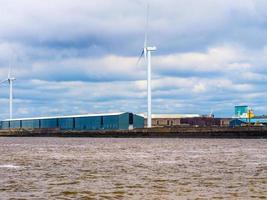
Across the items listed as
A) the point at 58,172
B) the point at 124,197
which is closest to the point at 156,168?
the point at 58,172

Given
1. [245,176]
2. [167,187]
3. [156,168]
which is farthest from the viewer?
[156,168]

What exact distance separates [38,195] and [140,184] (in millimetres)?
7130

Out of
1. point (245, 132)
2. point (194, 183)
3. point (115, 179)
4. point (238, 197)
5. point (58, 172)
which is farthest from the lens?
point (245, 132)

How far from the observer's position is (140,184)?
108 feet

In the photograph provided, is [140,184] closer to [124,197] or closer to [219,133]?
[124,197]

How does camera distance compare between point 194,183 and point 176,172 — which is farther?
point 176,172

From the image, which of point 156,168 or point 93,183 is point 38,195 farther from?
point 156,168

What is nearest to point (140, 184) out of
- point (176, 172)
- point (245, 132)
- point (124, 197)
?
point (124, 197)

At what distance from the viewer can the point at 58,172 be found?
133 feet

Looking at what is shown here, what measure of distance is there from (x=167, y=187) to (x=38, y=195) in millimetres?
7445

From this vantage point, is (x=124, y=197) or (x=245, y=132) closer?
(x=124, y=197)

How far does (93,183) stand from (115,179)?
2730mm

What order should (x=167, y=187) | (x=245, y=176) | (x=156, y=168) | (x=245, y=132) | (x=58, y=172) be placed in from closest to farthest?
(x=167, y=187)
(x=245, y=176)
(x=58, y=172)
(x=156, y=168)
(x=245, y=132)

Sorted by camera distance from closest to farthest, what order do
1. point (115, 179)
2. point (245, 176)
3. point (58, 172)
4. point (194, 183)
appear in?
point (194, 183), point (115, 179), point (245, 176), point (58, 172)
